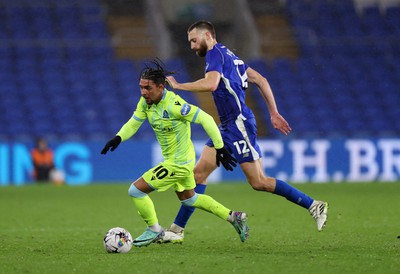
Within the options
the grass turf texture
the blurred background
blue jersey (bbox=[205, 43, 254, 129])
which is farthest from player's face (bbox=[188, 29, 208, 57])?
the blurred background

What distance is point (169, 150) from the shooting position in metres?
9.23

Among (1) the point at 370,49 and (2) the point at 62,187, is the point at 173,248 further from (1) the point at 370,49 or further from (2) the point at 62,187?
(1) the point at 370,49

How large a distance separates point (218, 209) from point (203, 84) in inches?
49.9

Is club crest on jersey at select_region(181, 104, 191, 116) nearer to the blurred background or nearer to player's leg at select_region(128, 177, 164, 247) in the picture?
player's leg at select_region(128, 177, 164, 247)

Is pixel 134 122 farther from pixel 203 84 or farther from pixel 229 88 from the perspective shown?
pixel 229 88

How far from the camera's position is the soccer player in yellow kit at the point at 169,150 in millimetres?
9008

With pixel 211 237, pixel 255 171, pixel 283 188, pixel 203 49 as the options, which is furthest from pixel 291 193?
pixel 203 49

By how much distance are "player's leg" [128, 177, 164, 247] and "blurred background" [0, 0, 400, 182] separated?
14953mm

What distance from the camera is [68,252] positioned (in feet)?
Result: 28.6

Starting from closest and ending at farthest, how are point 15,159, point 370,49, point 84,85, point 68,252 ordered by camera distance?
point 68,252 → point 15,159 → point 84,85 → point 370,49

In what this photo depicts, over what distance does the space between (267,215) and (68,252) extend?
17.4ft

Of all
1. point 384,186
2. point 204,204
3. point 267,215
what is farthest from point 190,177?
point 384,186

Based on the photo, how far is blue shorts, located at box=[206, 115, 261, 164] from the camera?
958 centimetres

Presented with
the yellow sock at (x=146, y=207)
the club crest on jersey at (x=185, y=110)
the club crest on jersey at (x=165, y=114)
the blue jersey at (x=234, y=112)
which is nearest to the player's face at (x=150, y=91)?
the club crest on jersey at (x=165, y=114)
